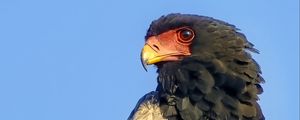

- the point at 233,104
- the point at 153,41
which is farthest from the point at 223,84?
the point at 153,41

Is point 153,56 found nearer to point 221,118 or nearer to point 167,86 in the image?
point 167,86

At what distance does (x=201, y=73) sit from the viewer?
37.2 feet

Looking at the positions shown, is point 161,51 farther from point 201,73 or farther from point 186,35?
point 201,73

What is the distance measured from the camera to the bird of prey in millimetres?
11156

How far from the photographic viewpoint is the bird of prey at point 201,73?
11.2 metres

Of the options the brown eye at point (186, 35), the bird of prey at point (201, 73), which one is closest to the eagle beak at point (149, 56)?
the bird of prey at point (201, 73)

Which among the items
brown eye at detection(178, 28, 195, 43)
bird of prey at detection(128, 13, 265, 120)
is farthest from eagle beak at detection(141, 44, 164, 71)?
brown eye at detection(178, 28, 195, 43)

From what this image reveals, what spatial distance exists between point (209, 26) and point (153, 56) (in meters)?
0.78

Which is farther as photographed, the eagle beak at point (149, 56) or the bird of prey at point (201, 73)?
the eagle beak at point (149, 56)

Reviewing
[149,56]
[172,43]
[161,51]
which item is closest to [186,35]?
[172,43]

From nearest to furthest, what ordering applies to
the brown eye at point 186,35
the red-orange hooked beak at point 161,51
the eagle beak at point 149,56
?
1. the eagle beak at point 149,56
2. the red-orange hooked beak at point 161,51
3. the brown eye at point 186,35

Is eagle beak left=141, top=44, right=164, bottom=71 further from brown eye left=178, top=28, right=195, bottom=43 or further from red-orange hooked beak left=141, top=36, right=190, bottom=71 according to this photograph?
brown eye left=178, top=28, right=195, bottom=43

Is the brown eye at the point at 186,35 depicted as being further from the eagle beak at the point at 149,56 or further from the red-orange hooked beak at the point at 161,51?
the eagle beak at the point at 149,56

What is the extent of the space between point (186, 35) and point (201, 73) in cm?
71
